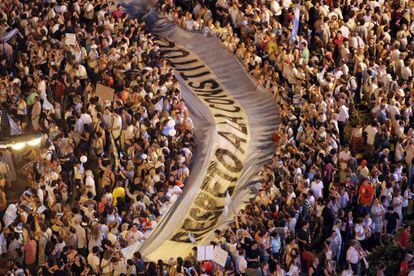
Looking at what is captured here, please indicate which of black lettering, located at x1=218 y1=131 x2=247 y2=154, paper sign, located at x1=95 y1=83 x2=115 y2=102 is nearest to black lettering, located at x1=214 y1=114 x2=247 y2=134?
black lettering, located at x1=218 y1=131 x2=247 y2=154

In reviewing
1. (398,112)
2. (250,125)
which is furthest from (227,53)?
(398,112)

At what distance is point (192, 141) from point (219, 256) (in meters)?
6.09

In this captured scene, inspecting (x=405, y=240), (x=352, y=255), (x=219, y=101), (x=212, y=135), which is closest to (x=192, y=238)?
(x=352, y=255)

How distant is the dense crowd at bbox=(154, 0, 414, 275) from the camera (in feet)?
110

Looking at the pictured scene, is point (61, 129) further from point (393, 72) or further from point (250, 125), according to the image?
point (393, 72)

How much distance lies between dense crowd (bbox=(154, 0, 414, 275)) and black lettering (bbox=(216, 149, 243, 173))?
1.28m

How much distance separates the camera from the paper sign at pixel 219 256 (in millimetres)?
32406

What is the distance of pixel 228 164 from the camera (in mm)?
38250

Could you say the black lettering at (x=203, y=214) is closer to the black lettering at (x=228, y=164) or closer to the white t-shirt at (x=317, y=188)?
the black lettering at (x=228, y=164)

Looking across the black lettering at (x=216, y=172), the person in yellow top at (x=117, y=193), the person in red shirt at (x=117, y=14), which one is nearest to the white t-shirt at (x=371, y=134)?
the black lettering at (x=216, y=172)

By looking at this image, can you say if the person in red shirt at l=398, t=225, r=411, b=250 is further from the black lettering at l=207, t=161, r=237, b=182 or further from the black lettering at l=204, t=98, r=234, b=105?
the black lettering at l=204, t=98, r=234, b=105

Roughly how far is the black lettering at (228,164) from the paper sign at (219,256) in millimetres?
5772

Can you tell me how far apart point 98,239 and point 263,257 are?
394 cm

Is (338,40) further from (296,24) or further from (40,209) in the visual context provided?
(40,209)
